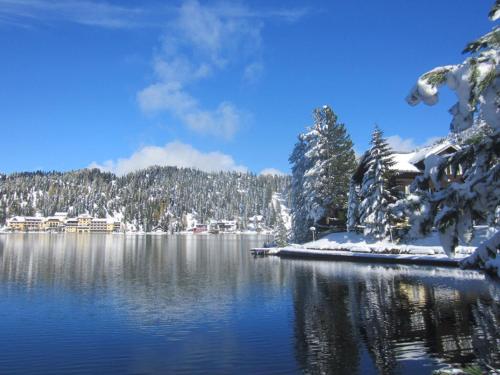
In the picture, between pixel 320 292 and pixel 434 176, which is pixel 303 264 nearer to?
pixel 320 292

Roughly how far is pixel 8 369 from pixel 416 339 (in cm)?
1463

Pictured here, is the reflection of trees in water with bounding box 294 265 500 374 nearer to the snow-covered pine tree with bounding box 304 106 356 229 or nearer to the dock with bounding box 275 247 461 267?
the dock with bounding box 275 247 461 267

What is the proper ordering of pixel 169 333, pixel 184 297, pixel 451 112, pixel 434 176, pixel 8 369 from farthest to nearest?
pixel 184 297 → pixel 169 333 → pixel 8 369 → pixel 434 176 → pixel 451 112

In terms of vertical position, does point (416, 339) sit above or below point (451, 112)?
below

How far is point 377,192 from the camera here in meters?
48.6

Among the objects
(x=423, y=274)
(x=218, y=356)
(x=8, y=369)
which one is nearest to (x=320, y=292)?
(x=423, y=274)

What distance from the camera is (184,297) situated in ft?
88.8

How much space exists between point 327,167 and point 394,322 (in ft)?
141

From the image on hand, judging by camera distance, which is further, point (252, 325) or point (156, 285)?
point (156, 285)

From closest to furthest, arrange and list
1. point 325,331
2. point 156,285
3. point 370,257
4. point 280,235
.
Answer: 1. point 325,331
2. point 156,285
3. point 370,257
4. point 280,235

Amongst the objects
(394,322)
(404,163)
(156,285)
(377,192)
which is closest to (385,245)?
(377,192)

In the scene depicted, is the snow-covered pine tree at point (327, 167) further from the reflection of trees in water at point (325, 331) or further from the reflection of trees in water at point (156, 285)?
the reflection of trees in water at point (325, 331)

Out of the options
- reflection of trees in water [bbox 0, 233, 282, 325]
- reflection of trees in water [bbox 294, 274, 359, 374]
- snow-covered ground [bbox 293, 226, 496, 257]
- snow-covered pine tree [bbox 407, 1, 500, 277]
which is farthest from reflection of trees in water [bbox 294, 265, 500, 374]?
snow-covered ground [bbox 293, 226, 496, 257]

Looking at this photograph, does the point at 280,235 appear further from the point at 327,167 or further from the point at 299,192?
the point at 327,167
